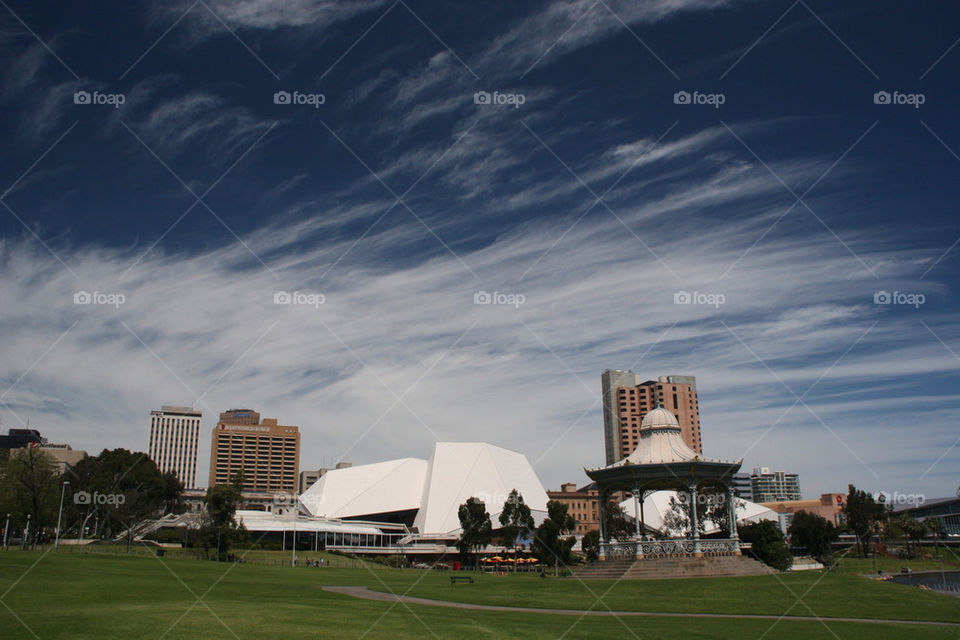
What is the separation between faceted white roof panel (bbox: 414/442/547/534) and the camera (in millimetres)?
109312

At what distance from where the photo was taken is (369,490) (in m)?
120

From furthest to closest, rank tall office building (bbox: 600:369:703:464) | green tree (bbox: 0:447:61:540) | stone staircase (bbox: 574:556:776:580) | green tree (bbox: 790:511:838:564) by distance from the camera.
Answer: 1. tall office building (bbox: 600:369:703:464)
2. green tree (bbox: 790:511:838:564)
3. green tree (bbox: 0:447:61:540)
4. stone staircase (bbox: 574:556:776:580)

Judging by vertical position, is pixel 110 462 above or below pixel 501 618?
above

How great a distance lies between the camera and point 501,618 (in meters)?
19.8

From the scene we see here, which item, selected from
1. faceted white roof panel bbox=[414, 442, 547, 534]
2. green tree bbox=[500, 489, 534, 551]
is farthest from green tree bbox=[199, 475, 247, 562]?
faceted white roof panel bbox=[414, 442, 547, 534]

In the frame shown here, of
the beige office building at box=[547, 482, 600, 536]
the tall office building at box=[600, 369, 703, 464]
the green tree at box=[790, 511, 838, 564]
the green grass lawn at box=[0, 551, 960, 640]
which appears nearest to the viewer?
the green grass lawn at box=[0, 551, 960, 640]

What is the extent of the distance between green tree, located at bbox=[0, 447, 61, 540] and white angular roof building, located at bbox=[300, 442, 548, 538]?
168 ft

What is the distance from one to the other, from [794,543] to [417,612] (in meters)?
68.4

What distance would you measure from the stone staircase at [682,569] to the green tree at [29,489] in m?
47.2

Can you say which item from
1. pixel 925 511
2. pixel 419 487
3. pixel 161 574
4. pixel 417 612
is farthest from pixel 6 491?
pixel 925 511

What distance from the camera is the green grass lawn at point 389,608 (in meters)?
14.8

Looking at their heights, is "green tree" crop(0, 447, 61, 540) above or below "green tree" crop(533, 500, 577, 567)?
above

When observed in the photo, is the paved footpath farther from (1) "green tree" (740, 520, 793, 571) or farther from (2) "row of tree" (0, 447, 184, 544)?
(2) "row of tree" (0, 447, 184, 544)

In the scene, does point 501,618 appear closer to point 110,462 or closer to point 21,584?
point 21,584
